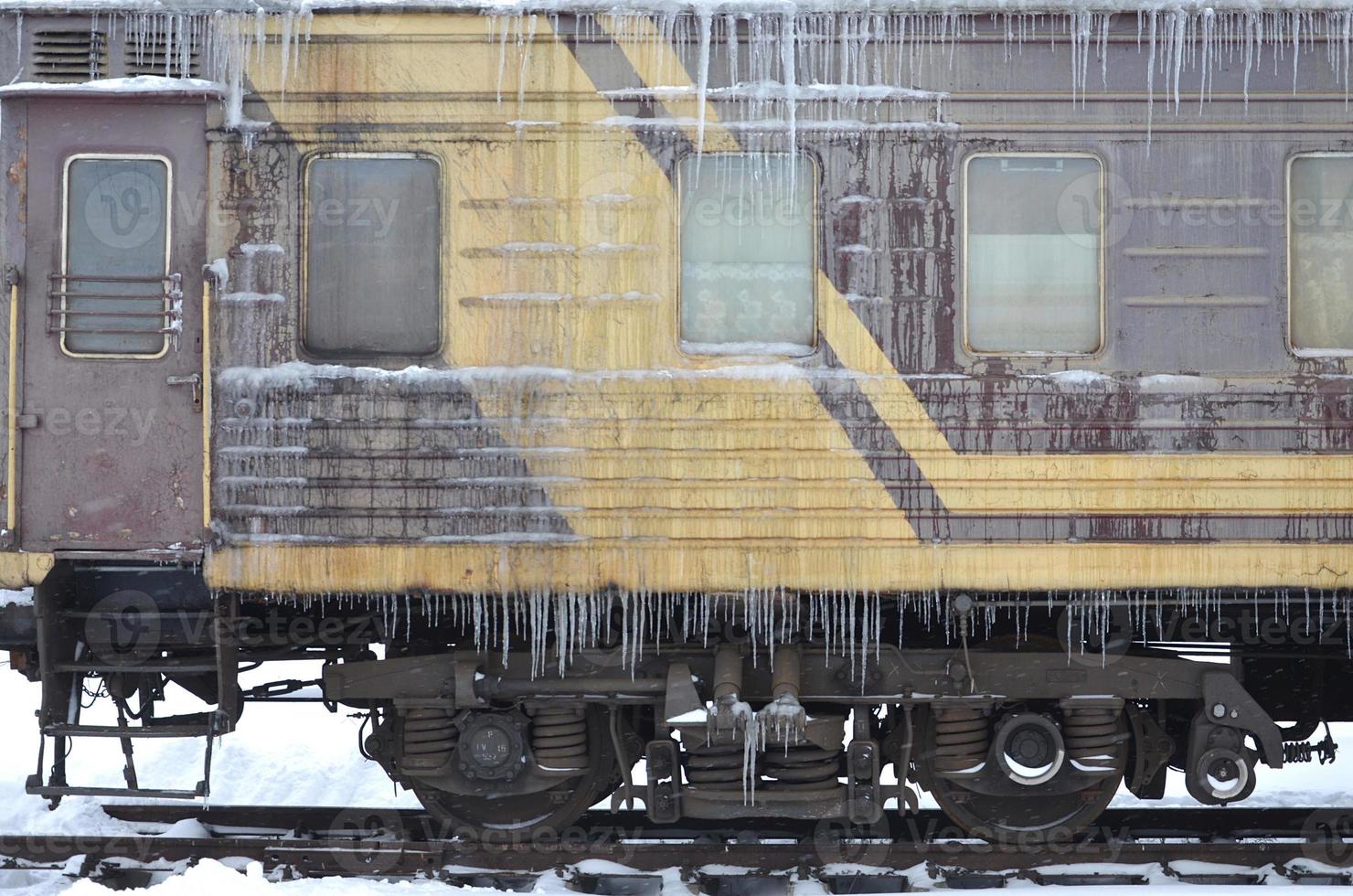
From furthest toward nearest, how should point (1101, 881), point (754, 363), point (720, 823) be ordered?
point (720, 823) → point (1101, 881) → point (754, 363)

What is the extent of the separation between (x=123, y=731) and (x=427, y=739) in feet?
4.53

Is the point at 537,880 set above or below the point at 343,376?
below

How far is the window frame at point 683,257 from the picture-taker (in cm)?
552

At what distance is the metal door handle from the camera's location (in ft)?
18.2

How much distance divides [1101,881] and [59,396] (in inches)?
211

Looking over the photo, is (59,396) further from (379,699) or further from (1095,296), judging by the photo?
(1095,296)

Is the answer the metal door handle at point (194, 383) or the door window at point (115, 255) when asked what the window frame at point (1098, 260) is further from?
the door window at point (115, 255)

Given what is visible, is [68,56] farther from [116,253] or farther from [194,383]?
[194,383]

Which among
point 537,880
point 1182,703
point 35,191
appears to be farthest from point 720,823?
point 35,191

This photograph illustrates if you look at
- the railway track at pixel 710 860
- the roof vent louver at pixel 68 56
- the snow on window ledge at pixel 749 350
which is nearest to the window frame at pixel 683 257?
the snow on window ledge at pixel 749 350

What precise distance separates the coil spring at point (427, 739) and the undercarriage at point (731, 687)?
0.4 inches

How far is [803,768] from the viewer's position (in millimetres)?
5934

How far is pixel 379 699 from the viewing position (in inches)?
241

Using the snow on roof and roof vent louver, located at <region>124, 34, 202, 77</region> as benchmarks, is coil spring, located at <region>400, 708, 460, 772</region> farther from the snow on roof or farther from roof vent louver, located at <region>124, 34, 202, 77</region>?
roof vent louver, located at <region>124, 34, 202, 77</region>
